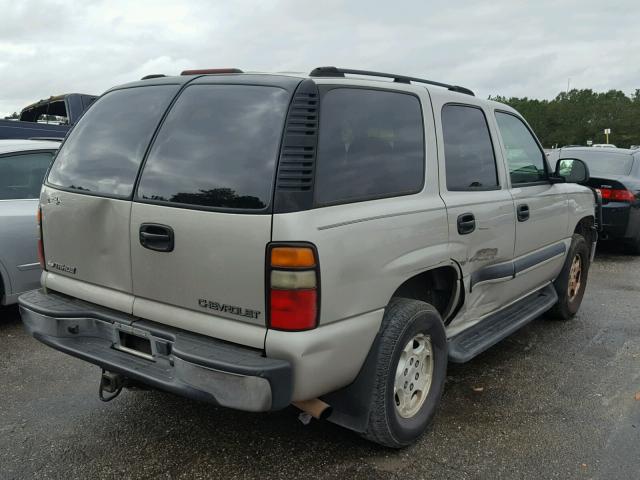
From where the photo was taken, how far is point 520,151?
432 cm

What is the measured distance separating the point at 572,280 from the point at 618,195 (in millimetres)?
3309

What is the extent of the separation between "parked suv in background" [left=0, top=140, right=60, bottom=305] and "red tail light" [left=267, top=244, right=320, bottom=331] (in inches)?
127

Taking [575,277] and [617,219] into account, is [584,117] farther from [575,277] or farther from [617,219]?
[575,277]

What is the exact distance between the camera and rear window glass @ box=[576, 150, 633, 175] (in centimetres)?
838

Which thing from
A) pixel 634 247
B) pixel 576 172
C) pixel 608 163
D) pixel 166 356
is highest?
pixel 576 172

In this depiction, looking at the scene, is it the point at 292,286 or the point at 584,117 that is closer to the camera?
the point at 292,286

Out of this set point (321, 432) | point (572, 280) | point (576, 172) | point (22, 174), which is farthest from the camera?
point (572, 280)

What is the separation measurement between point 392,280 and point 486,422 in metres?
1.23

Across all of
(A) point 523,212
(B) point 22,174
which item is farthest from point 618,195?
(B) point 22,174

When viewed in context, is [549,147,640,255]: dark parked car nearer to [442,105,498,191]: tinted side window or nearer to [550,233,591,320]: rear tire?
[550,233,591,320]: rear tire

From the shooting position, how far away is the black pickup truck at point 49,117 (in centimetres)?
864

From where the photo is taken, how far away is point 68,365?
409 centimetres

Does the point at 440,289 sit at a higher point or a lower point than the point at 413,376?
higher

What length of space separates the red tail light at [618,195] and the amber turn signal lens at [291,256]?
6.95 metres
